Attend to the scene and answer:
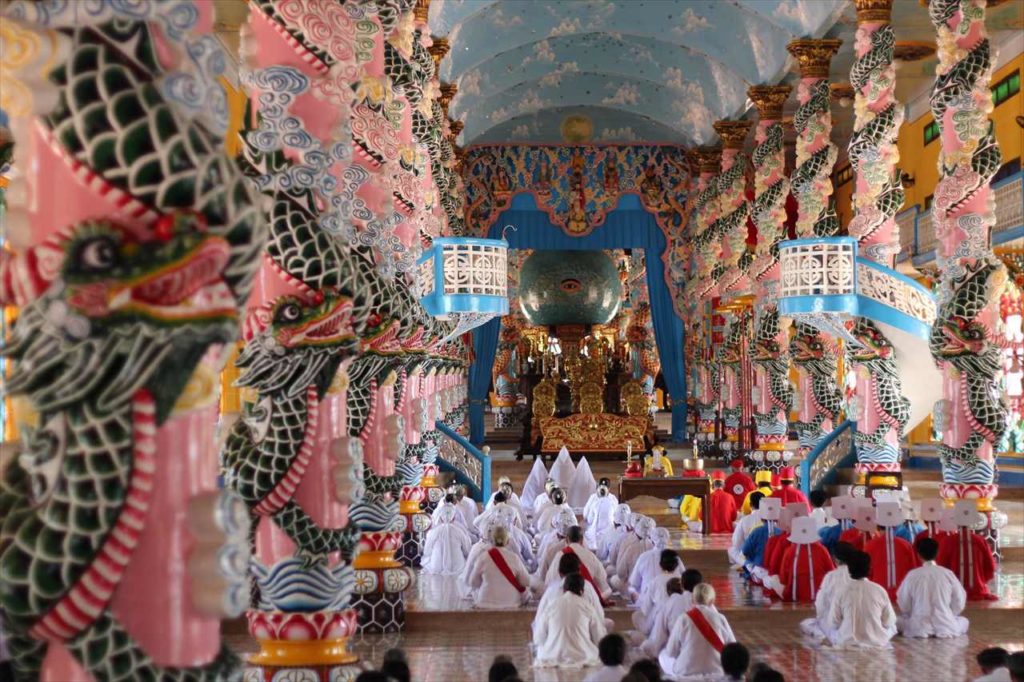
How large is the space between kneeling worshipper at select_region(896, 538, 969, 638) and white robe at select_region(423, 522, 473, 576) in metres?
5.09

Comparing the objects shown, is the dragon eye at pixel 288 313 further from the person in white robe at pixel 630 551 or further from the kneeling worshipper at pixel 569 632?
the person in white robe at pixel 630 551

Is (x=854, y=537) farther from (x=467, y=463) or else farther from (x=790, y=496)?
(x=467, y=463)

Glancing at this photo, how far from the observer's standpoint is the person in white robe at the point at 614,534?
14.2 m

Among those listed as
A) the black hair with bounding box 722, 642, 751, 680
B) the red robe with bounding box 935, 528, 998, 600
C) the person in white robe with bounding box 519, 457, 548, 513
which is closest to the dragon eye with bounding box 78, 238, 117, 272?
the black hair with bounding box 722, 642, 751, 680

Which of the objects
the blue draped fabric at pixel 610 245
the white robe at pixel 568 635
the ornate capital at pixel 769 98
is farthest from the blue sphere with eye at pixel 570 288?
the white robe at pixel 568 635

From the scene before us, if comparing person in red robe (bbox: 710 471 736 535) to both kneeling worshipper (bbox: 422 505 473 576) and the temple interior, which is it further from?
kneeling worshipper (bbox: 422 505 473 576)

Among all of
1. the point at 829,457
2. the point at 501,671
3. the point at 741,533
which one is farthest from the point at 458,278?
the point at 501,671

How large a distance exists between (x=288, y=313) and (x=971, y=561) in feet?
27.4

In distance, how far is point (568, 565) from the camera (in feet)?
35.7

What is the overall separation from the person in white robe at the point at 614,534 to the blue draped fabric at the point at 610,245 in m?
16.5

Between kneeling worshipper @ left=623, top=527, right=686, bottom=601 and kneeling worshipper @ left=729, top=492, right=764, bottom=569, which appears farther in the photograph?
kneeling worshipper @ left=729, top=492, right=764, bottom=569

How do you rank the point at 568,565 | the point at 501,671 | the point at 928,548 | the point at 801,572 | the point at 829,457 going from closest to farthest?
the point at 501,671 < the point at 568,565 < the point at 928,548 < the point at 801,572 < the point at 829,457

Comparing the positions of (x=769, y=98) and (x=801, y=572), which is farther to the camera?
(x=769, y=98)

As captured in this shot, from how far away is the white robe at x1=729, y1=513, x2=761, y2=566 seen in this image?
47.8ft
